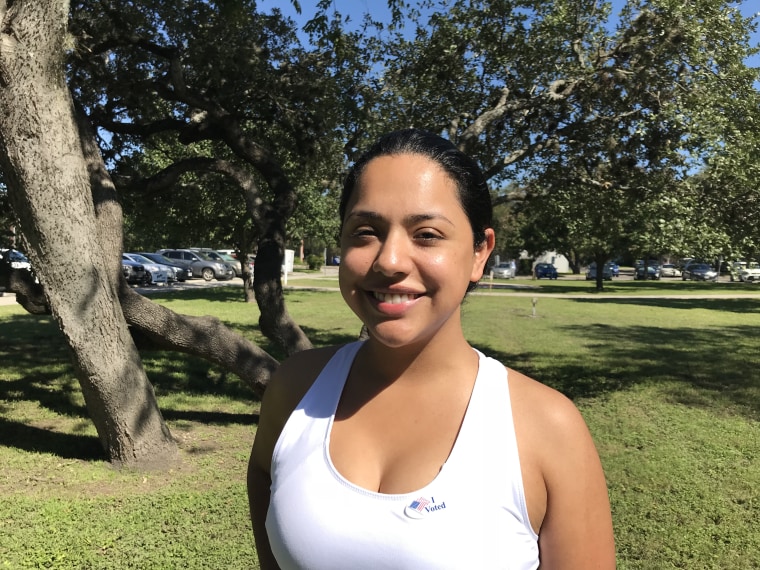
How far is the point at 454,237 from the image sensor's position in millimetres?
1301

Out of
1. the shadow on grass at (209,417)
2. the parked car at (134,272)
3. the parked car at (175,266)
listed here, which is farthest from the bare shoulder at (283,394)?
the parked car at (175,266)

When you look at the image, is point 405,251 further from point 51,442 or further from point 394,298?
point 51,442

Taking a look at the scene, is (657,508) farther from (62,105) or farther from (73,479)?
(62,105)

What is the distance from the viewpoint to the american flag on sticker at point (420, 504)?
1.15 m

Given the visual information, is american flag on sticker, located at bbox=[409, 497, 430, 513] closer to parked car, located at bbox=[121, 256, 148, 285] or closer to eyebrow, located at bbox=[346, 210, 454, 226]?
eyebrow, located at bbox=[346, 210, 454, 226]

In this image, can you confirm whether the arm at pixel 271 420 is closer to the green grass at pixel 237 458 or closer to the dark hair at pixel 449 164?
the dark hair at pixel 449 164

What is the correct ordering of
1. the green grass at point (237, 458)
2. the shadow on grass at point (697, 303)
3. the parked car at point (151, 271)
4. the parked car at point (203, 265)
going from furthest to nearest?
the parked car at point (203, 265) < the parked car at point (151, 271) < the shadow on grass at point (697, 303) < the green grass at point (237, 458)

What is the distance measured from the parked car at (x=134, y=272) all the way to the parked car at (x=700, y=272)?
4165 cm

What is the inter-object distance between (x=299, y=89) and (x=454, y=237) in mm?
6941

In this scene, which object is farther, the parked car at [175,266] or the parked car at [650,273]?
the parked car at [650,273]

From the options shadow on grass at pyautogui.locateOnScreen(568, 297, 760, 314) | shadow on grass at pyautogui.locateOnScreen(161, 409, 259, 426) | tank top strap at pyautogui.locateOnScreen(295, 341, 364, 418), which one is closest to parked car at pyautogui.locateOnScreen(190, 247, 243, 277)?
shadow on grass at pyautogui.locateOnScreen(568, 297, 760, 314)

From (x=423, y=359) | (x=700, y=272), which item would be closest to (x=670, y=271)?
(x=700, y=272)

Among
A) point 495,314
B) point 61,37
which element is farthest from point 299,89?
point 495,314

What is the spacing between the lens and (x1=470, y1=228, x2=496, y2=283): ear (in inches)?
57.6
